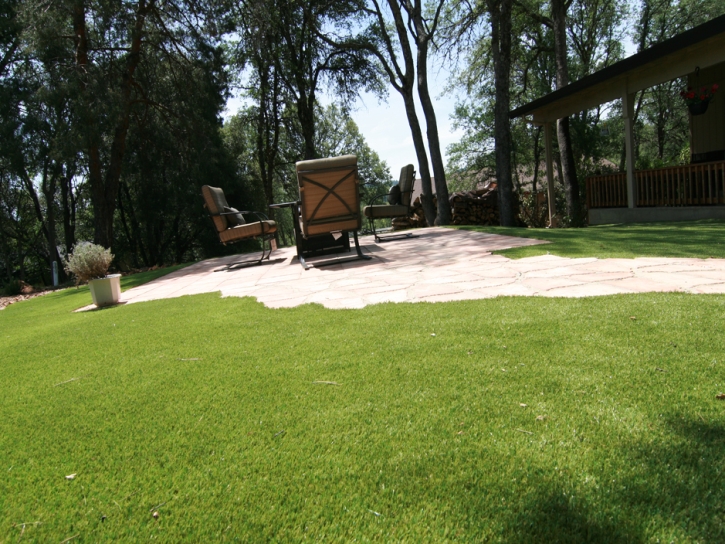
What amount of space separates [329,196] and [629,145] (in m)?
7.37

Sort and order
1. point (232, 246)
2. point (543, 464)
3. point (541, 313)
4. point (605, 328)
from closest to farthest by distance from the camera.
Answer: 1. point (543, 464)
2. point (605, 328)
3. point (541, 313)
4. point (232, 246)

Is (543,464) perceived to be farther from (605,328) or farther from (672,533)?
(605,328)

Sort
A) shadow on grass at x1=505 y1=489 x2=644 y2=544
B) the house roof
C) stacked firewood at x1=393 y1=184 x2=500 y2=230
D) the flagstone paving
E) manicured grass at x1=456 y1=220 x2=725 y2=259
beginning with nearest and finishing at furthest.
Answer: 1. shadow on grass at x1=505 y1=489 x2=644 y2=544
2. the flagstone paving
3. manicured grass at x1=456 y1=220 x2=725 y2=259
4. the house roof
5. stacked firewood at x1=393 y1=184 x2=500 y2=230

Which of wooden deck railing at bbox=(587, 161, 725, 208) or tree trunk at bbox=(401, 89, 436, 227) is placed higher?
tree trunk at bbox=(401, 89, 436, 227)

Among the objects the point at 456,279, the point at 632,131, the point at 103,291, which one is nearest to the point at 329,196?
the point at 456,279

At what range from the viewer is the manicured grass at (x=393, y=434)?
4.02 feet

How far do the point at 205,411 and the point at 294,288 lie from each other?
2883 millimetres

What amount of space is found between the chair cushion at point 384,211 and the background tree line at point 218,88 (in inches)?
184

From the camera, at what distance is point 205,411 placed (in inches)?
75.4

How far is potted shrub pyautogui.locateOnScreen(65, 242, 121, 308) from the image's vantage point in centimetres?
529

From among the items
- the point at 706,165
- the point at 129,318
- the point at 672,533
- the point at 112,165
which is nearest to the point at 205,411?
the point at 672,533

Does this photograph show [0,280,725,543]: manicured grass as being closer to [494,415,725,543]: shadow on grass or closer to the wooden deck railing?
[494,415,725,543]: shadow on grass

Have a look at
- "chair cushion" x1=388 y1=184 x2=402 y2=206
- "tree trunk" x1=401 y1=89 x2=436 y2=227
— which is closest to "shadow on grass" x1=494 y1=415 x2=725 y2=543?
"chair cushion" x1=388 y1=184 x2=402 y2=206

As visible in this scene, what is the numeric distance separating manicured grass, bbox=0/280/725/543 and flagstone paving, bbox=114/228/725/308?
649mm
